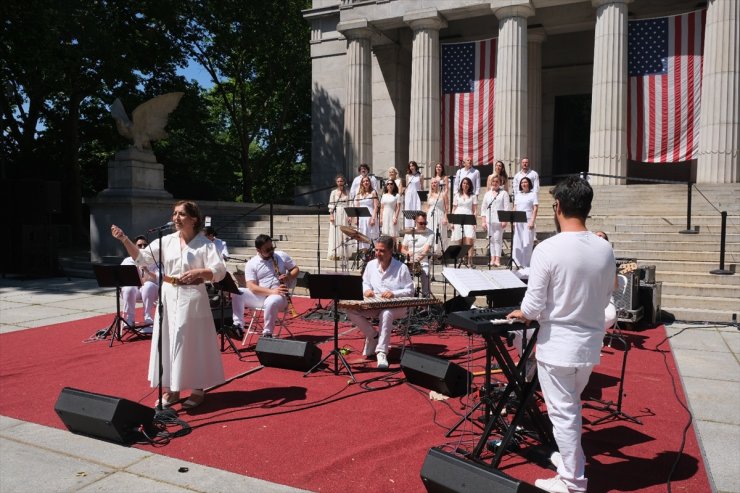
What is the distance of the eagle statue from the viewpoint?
1800 centimetres

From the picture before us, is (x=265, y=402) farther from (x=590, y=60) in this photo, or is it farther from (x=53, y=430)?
(x=590, y=60)

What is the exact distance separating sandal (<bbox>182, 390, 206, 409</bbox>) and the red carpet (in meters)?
0.09

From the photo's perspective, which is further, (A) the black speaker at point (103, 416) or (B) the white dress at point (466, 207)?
(B) the white dress at point (466, 207)

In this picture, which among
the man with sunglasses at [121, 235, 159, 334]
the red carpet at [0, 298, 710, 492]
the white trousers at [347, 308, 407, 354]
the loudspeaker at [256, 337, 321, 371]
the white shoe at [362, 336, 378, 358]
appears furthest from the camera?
the man with sunglasses at [121, 235, 159, 334]

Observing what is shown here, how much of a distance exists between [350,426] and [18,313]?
374 inches

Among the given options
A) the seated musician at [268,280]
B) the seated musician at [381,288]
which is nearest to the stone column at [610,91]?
the seated musician at [381,288]

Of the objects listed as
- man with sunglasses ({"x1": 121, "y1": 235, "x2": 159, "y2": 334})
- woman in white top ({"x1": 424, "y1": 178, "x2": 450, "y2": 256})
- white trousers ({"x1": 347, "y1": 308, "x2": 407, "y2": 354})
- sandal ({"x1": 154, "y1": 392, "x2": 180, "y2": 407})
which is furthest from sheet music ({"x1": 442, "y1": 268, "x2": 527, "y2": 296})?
woman in white top ({"x1": 424, "y1": 178, "x2": 450, "y2": 256})

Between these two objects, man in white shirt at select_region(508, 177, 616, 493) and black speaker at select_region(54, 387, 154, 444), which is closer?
man in white shirt at select_region(508, 177, 616, 493)

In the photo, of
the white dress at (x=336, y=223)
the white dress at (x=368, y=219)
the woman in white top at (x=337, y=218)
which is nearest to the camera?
the white dress at (x=368, y=219)

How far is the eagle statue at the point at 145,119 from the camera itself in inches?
709

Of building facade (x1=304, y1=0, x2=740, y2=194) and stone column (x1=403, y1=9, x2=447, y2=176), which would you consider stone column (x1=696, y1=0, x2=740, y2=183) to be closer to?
building facade (x1=304, y1=0, x2=740, y2=194)

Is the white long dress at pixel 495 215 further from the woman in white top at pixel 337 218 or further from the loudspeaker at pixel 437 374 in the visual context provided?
the loudspeaker at pixel 437 374

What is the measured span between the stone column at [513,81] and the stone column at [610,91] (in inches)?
96.6

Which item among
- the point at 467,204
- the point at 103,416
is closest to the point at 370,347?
the point at 103,416
